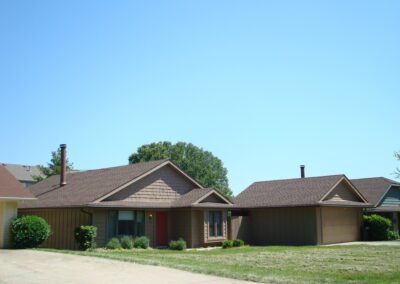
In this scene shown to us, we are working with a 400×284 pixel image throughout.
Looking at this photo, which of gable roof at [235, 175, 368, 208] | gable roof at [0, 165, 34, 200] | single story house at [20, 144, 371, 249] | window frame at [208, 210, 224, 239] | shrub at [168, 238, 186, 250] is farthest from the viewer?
gable roof at [235, 175, 368, 208]

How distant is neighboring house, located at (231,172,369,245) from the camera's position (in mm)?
32156

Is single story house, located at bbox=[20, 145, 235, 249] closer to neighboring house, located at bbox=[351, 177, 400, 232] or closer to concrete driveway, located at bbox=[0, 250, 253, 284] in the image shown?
concrete driveway, located at bbox=[0, 250, 253, 284]

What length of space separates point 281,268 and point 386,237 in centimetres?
2286

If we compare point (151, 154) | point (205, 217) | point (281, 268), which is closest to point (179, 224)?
point (205, 217)

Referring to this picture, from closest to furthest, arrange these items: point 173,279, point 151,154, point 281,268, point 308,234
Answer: point 173,279, point 281,268, point 308,234, point 151,154

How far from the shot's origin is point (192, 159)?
79.5 meters

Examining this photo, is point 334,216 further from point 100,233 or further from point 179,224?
point 100,233

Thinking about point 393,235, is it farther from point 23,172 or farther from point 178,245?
point 23,172

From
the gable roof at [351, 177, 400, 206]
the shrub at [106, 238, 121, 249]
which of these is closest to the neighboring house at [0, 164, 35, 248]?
the shrub at [106, 238, 121, 249]

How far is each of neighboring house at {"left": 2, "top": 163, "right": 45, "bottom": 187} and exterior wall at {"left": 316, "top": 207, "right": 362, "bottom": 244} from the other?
4936 centimetres

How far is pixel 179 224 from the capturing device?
30.2m

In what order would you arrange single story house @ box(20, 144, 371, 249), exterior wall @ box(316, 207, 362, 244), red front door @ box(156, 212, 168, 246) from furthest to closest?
exterior wall @ box(316, 207, 362, 244) → red front door @ box(156, 212, 168, 246) → single story house @ box(20, 144, 371, 249)

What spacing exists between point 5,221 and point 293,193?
1906 cm

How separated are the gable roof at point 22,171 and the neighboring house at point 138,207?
41.9m
